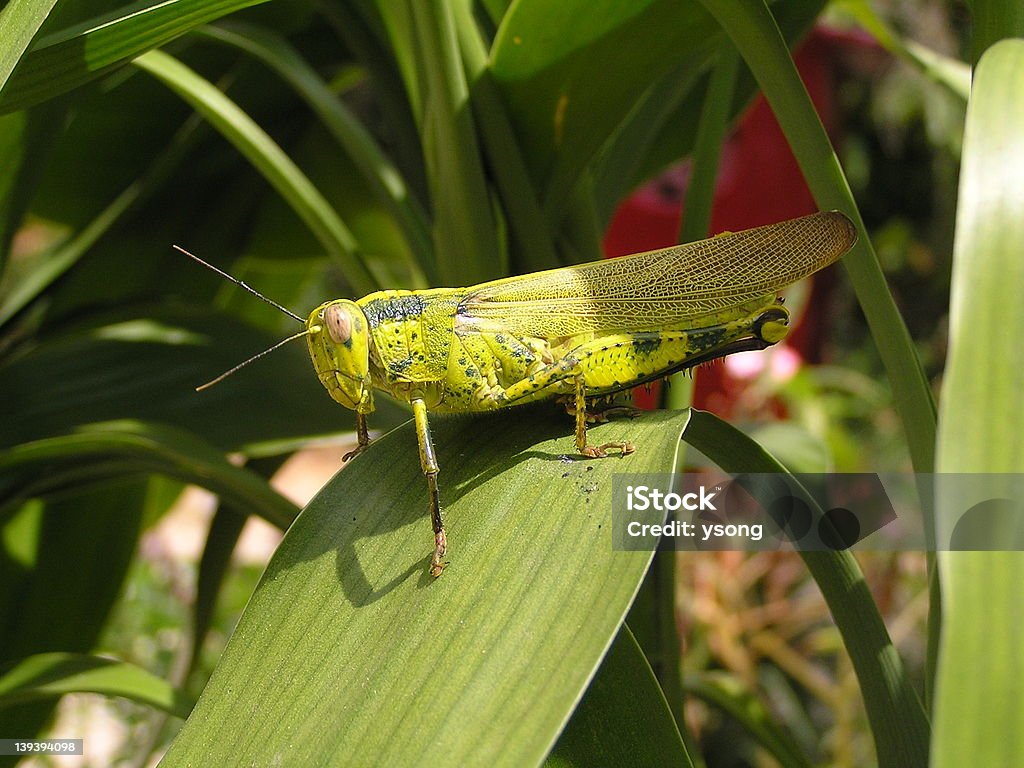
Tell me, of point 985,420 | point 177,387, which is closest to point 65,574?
point 177,387

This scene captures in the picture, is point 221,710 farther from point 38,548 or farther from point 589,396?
point 38,548

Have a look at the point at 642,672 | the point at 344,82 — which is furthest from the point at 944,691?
the point at 344,82

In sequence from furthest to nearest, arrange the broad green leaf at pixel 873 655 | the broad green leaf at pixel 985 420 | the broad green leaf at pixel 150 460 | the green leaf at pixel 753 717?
the green leaf at pixel 753 717
the broad green leaf at pixel 150 460
the broad green leaf at pixel 873 655
the broad green leaf at pixel 985 420

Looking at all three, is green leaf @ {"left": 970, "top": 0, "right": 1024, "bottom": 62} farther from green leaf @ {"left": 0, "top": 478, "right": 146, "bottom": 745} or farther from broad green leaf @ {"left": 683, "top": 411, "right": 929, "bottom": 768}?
green leaf @ {"left": 0, "top": 478, "right": 146, "bottom": 745}

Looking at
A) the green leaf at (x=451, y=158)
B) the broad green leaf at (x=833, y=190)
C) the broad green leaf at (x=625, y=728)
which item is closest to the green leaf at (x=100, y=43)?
the green leaf at (x=451, y=158)

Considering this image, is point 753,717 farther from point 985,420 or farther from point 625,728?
point 985,420

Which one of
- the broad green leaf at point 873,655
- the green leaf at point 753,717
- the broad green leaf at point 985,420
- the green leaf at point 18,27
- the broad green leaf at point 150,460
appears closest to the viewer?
the broad green leaf at point 985,420

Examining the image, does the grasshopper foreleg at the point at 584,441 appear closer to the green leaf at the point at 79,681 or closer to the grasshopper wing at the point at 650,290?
the grasshopper wing at the point at 650,290
